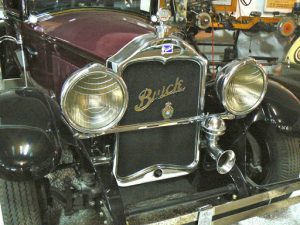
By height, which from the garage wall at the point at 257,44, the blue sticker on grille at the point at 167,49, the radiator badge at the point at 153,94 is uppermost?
Result: the blue sticker on grille at the point at 167,49

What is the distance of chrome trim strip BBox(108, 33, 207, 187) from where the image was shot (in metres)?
1.46

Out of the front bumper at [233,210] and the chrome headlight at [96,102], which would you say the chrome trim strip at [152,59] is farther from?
the front bumper at [233,210]

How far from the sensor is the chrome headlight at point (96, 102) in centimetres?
137

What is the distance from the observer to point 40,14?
2365 mm

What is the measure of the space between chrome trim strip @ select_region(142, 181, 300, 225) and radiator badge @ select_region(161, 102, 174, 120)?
478 mm

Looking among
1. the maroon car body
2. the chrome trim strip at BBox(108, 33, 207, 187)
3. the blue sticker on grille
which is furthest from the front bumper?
the maroon car body

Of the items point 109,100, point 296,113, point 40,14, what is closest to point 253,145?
point 296,113

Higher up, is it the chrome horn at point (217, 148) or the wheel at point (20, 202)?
the chrome horn at point (217, 148)

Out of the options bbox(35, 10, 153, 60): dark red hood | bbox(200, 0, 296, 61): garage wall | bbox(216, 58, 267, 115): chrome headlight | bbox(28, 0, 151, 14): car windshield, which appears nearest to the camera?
bbox(216, 58, 267, 115): chrome headlight

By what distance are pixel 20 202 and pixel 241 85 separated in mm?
1211

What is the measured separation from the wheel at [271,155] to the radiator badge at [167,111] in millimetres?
638

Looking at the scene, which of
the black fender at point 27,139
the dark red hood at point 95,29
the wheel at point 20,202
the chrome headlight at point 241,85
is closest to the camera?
the black fender at point 27,139

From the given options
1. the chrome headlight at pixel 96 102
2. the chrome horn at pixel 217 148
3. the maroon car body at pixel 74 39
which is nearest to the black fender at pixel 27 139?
the chrome headlight at pixel 96 102

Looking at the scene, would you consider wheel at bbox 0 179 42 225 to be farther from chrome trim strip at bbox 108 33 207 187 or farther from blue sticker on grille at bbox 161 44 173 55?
blue sticker on grille at bbox 161 44 173 55
